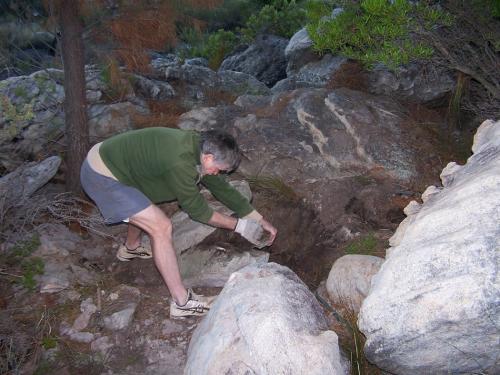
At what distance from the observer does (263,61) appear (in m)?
10.5

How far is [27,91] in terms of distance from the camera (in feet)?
19.8

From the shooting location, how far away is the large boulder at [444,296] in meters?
2.60

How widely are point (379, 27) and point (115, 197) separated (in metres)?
3.02

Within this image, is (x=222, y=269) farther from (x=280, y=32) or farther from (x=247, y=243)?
(x=280, y=32)

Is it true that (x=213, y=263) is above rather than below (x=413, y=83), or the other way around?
below

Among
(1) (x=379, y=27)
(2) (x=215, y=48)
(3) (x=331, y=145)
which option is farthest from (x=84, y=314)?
(2) (x=215, y=48)

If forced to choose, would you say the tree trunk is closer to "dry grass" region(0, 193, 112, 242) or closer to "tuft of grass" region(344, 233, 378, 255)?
"dry grass" region(0, 193, 112, 242)

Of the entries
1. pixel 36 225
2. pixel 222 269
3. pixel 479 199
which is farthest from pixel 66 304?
pixel 479 199

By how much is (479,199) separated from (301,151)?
278cm

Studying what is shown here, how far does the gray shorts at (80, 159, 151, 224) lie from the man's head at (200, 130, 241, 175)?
60 centimetres

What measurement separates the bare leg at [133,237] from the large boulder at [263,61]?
623cm

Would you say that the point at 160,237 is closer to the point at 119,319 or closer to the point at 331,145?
the point at 119,319

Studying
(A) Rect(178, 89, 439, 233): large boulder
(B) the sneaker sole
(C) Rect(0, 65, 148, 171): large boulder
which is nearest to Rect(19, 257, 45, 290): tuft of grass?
(B) the sneaker sole

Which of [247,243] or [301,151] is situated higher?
[301,151]
